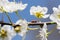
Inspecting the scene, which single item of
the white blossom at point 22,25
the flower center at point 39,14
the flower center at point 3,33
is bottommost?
the flower center at point 3,33

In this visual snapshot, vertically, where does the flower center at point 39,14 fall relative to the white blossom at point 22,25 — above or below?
above

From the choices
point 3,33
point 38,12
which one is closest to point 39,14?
point 38,12

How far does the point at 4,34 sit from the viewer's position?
327mm

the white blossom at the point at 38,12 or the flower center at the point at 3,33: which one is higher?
the white blossom at the point at 38,12

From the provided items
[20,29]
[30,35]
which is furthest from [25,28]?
[30,35]

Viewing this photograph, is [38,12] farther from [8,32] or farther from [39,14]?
[8,32]

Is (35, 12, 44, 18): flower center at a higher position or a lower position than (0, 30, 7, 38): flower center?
higher

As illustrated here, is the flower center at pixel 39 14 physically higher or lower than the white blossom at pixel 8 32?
higher

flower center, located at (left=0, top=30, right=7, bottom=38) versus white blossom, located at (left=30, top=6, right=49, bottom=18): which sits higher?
white blossom, located at (left=30, top=6, right=49, bottom=18)

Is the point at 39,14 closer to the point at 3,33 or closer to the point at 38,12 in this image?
the point at 38,12

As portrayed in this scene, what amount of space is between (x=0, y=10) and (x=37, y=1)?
102cm

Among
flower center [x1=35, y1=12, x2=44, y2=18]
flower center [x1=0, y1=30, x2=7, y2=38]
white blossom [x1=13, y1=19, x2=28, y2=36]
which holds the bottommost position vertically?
flower center [x1=0, y1=30, x2=7, y2=38]

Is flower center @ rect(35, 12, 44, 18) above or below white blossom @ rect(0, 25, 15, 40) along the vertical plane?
above

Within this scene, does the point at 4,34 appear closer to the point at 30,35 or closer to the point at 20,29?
the point at 20,29
